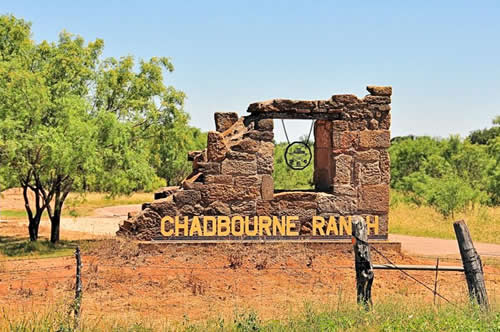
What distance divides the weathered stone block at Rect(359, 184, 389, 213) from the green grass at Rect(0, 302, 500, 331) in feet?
15.8

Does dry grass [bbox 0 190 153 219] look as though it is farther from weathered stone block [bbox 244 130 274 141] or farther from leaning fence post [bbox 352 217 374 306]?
leaning fence post [bbox 352 217 374 306]

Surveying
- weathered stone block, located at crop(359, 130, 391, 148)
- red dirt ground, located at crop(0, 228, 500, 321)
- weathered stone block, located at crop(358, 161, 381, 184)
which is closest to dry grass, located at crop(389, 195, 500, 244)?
red dirt ground, located at crop(0, 228, 500, 321)

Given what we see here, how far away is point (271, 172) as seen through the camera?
11578 millimetres

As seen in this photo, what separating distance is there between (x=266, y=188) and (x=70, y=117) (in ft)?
22.3

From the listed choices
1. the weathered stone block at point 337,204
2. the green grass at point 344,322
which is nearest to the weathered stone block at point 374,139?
the weathered stone block at point 337,204

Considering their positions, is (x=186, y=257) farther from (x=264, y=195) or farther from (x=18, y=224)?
(x=18, y=224)

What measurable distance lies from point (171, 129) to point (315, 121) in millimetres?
9850

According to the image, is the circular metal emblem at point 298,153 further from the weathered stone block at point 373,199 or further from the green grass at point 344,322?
the green grass at point 344,322

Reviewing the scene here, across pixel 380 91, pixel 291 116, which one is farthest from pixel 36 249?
pixel 380 91

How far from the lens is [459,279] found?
36.3ft

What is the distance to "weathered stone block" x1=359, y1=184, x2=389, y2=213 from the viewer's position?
11.9 m

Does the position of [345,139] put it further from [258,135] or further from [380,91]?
[258,135]

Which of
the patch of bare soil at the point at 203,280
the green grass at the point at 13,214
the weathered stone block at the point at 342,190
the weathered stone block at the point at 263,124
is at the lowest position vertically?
the patch of bare soil at the point at 203,280

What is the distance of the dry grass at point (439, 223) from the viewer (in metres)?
17.4
